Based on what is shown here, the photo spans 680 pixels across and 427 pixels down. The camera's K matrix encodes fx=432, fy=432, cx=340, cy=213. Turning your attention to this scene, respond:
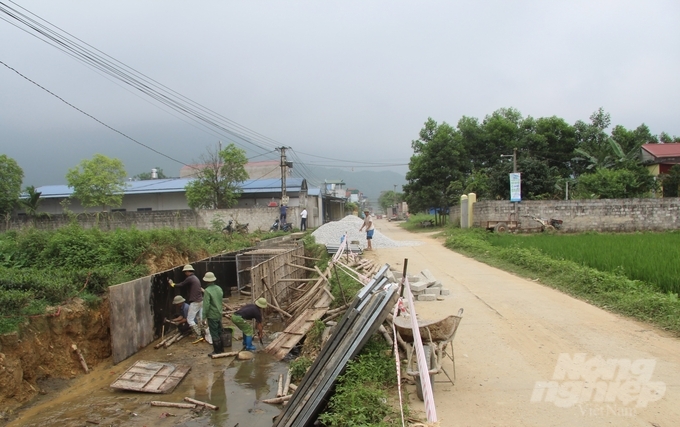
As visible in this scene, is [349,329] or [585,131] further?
[585,131]

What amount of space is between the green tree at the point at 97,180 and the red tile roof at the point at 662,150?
40.3m

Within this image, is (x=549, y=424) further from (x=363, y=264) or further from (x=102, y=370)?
(x=363, y=264)

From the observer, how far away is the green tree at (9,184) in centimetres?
3111

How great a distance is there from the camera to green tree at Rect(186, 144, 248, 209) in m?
31.3

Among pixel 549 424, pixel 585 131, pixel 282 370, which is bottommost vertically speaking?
pixel 282 370

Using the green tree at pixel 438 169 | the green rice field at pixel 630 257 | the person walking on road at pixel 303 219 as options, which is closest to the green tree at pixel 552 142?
the green tree at pixel 438 169

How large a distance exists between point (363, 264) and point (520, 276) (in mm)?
4592

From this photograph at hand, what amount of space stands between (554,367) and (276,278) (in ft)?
24.0

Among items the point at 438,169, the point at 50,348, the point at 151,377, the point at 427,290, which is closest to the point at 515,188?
the point at 438,169

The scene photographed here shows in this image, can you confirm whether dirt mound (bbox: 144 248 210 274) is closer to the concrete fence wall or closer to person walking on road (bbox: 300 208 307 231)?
the concrete fence wall

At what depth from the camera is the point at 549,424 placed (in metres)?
4.29

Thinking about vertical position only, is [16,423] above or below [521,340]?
below

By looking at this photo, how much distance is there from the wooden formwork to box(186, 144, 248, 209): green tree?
18.4 metres

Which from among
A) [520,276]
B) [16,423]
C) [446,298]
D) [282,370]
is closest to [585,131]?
[520,276]
